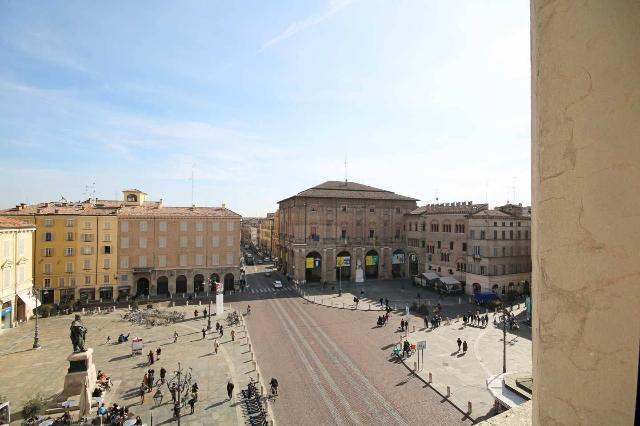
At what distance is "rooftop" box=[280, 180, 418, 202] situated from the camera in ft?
202

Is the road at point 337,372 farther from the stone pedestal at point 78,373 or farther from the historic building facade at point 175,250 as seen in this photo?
the historic building facade at point 175,250

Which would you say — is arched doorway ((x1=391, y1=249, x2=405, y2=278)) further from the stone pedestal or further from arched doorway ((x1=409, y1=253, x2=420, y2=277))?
the stone pedestal

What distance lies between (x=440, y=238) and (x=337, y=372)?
1452 inches

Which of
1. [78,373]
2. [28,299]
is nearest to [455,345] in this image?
[78,373]

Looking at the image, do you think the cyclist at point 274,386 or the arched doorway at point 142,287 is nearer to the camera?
the cyclist at point 274,386

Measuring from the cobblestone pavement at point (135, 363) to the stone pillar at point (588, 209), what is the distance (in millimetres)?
19702

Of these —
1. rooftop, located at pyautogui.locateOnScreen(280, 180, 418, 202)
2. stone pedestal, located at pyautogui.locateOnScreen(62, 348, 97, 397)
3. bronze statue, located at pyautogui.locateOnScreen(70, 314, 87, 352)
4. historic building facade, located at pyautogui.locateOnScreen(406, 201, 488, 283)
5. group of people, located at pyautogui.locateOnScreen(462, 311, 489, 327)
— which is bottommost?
group of people, located at pyautogui.locateOnScreen(462, 311, 489, 327)

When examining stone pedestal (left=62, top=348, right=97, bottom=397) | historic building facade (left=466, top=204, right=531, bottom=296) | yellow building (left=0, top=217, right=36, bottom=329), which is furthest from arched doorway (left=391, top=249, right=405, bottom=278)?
yellow building (left=0, top=217, right=36, bottom=329)

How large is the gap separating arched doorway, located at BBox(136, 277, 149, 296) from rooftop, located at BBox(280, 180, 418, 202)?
25.9 metres

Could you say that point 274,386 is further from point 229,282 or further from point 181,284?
point 181,284

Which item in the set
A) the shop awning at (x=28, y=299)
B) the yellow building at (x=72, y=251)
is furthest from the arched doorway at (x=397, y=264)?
the shop awning at (x=28, y=299)

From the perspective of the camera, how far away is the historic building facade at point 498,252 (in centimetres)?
4700

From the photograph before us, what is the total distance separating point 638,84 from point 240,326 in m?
36.8

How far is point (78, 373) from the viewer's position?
806 inches
